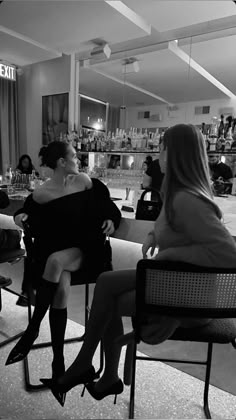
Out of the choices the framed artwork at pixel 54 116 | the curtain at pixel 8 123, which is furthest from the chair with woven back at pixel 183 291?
the curtain at pixel 8 123

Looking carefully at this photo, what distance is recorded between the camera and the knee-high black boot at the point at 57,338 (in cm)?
138

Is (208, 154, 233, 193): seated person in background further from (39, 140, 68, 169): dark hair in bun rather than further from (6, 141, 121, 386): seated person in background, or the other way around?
(39, 140, 68, 169): dark hair in bun

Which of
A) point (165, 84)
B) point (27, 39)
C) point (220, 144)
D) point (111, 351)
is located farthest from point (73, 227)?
point (165, 84)

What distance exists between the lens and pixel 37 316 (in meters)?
1.50

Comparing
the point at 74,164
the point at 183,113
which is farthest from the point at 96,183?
the point at 183,113

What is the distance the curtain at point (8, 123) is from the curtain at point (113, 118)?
68.5 inches

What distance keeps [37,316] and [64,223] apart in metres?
0.48

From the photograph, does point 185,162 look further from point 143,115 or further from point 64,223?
point 143,115

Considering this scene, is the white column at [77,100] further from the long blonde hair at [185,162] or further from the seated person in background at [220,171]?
the long blonde hair at [185,162]

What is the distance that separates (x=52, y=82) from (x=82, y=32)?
1436mm

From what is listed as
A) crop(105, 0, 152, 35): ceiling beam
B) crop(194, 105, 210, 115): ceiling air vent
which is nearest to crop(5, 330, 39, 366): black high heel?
crop(105, 0, 152, 35): ceiling beam

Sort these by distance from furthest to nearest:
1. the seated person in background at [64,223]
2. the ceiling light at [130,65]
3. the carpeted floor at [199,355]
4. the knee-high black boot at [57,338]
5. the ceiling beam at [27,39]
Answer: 1. the ceiling light at [130,65]
2. the ceiling beam at [27,39]
3. the carpeted floor at [199,355]
4. the seated person in background at [64,223]
5. the knee-high black boot at [57,338]

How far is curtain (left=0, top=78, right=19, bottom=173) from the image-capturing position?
17.8ft

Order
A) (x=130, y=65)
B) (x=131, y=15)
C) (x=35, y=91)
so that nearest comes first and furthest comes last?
1. (x=131, y=15)
2. (x=130, y=65)
3. (x=35, y=91)
